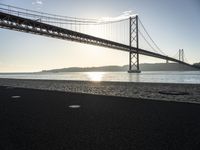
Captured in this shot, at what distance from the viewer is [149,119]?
4.22 m

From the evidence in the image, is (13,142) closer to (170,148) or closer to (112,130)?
(112,130)

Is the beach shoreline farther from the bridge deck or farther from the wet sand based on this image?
the bridge deck

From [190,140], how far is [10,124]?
2862 millimetres

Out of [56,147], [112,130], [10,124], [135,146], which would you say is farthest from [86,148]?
[10,124]

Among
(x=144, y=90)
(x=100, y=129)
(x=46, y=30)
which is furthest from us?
(x=46, y=30)

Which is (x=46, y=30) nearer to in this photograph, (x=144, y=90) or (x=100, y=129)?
(x=144, y=90)

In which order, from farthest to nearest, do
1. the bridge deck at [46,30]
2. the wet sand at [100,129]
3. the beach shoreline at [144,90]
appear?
1. the bridge deck at [46,30]
2. the beach shoreline at [144,90]
3. the wet sand at [100,129]

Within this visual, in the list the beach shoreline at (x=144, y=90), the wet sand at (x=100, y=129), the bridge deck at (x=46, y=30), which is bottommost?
the beach shoreline at (x=144, y=90)

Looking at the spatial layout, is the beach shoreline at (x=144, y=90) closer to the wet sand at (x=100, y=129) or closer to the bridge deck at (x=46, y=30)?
the wet sand at (x=100, y=129)

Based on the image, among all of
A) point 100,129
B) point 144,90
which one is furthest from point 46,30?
point 100,129

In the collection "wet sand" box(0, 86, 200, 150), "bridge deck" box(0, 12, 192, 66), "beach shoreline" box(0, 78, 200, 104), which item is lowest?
"beach shoreline" box(0, 78, 200, 104)

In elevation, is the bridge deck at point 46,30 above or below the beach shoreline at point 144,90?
above

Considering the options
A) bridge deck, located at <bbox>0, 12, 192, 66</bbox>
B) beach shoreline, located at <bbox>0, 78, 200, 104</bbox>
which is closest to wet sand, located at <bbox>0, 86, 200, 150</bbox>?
beach shoreline, located at <bbox>0, 78, 200, 104</bbox>

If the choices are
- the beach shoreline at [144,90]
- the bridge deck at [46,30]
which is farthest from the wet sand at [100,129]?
the bridge deck at [46,30]
